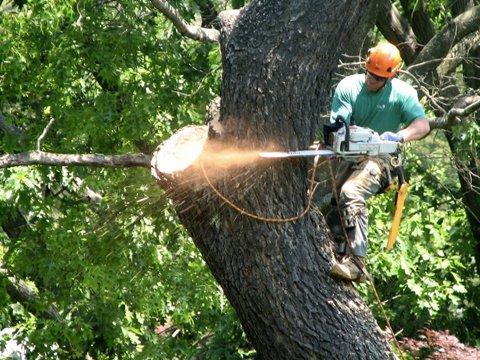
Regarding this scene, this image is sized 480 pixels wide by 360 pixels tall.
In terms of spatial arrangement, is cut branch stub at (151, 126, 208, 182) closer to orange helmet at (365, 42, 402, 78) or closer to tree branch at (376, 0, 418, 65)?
orange helmet at (365, 42, 402, 78)

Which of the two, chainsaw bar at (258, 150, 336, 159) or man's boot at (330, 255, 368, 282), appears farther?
man's boot at (330, 255, 368, 282)

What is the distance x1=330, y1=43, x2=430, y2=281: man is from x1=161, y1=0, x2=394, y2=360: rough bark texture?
1.49 ft

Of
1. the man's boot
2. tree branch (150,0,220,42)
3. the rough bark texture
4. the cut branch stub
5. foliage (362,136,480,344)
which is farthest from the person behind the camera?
foliage (362,136,480,344)

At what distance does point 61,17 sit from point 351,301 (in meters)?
5.18

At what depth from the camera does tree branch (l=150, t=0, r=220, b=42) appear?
852 centimetres

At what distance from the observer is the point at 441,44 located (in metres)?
9.27

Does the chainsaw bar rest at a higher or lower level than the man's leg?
higher

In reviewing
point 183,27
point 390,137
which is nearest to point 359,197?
point 390,137

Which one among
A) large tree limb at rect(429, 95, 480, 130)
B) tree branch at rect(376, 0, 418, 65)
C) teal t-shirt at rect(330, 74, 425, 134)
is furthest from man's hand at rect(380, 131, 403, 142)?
tree branch at rect(376, 0, 418, 65)

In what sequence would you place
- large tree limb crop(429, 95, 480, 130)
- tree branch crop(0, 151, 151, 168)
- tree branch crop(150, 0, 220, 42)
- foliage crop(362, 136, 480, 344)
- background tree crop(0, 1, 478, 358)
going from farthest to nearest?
foliage crop(362, 136, 480, 344) < background tree crop(0, 1, 478, 358) < tree branch crop(150, 0, 220, 42) < large tree limb crop(429, 95, 480, 130) < tree branch crop(0, 151, 151, 168)

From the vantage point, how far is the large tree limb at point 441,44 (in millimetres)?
9125

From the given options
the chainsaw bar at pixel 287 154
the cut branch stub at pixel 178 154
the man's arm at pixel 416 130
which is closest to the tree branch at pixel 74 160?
the cut branch stub at pixel 178 154

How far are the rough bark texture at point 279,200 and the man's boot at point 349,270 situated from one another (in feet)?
0.20

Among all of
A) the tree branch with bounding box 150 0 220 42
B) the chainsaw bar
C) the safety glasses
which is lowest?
the chainsaw bar
